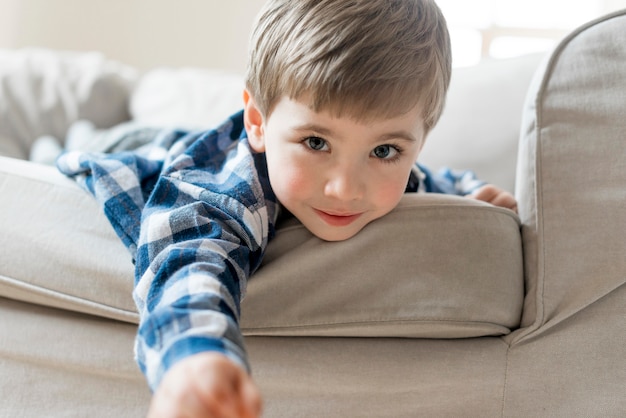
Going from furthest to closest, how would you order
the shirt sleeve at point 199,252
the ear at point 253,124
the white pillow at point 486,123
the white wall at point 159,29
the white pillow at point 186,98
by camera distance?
the white wall at point 159,29, the white pillow at point 186,98, the white pillow at point 486,123, the ear at point 253,124, the shirt sleeve at point 199,252

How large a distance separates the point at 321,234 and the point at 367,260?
0.07 meters

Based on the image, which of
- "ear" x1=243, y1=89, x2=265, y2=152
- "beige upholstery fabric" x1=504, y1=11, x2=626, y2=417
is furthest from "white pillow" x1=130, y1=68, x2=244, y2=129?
"beige upholstery fabric" x1=504, y1=11, x2=626, y2=417

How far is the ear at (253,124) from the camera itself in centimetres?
98

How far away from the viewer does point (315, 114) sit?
843mm

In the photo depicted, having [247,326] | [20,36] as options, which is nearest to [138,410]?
[247,326]

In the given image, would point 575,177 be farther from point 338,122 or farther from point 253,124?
point 253,124

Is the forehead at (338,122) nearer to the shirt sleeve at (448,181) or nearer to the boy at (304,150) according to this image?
the boy at (304,150)

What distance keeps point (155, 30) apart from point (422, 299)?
7.66 feet

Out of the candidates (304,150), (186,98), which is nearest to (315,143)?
(304,150)

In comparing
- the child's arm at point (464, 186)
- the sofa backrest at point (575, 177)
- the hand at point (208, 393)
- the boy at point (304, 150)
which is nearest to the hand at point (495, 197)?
the child's arm at point (464, 186)

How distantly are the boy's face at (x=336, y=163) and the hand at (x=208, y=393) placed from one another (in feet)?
1.16

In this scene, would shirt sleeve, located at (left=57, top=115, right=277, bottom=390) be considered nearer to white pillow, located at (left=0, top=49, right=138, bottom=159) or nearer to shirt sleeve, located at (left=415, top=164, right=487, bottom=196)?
shirt sleeve, located at (left=415, top=164, right=487, bottom=196)

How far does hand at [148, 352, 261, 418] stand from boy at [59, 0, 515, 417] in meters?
0.16

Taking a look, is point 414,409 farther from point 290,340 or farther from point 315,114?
point 315,114
